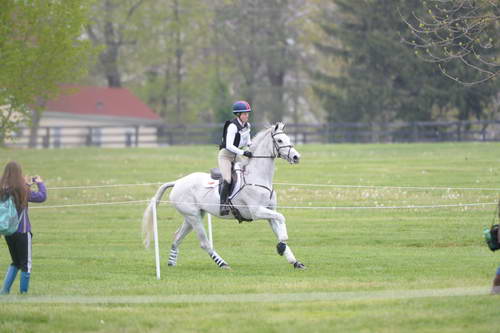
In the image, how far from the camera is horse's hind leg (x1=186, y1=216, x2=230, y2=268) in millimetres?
16297

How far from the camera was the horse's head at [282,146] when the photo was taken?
1598 centimetres

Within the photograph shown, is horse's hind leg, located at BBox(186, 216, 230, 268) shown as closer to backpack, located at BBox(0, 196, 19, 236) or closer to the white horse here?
the white horse

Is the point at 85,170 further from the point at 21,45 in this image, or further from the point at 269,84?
the point at 269,84

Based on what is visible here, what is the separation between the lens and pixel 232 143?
16.5 meters

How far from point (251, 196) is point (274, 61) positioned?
187 ft

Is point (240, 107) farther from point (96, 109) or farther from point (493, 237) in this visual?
point (96, 109)

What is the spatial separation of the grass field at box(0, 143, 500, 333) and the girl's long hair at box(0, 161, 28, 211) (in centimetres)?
141

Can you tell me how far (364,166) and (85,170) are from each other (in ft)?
40.2

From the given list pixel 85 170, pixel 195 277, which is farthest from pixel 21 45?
pixel 195 277

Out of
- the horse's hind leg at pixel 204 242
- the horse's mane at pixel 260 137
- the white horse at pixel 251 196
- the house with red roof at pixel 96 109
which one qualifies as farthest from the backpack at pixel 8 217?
the house with red roof at pixel 96 109

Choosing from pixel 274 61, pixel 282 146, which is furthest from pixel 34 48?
pixel 274 61

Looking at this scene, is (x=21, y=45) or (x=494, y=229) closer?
(x=494, y=229)

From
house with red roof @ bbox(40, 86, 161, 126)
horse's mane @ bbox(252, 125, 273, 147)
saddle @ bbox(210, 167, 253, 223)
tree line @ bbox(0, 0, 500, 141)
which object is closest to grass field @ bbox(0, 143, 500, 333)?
saddle @ bbox(210, 167, 253, 223)

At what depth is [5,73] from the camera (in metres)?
31.1
